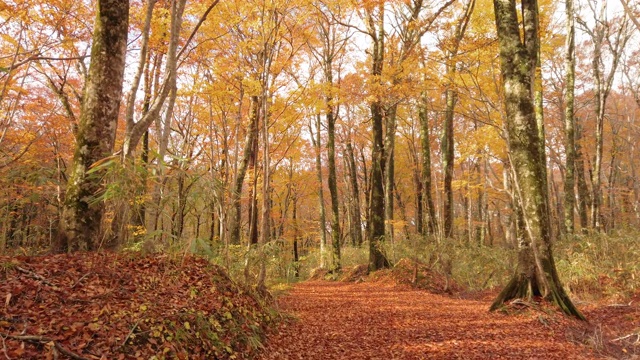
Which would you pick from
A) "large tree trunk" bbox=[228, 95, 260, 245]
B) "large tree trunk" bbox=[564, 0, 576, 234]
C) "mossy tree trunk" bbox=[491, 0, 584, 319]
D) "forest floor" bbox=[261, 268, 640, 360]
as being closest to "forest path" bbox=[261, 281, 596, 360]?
"forest floor" bbox=[261, 268, 640, 360]

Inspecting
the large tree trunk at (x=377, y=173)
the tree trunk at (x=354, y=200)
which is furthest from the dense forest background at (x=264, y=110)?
the tree trunk at (x=354, y=200)

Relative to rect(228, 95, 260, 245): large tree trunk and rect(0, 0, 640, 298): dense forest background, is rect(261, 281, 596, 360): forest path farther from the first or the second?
rect(228, 95, 260, 245): large tree trunk

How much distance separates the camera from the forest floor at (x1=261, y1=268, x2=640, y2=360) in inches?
173

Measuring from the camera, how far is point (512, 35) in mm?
6605

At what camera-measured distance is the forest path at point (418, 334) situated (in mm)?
4375

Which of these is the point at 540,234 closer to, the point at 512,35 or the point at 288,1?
the point at 512,35

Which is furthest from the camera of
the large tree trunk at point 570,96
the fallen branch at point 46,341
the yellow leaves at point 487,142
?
the yellow leaves at point 487,142

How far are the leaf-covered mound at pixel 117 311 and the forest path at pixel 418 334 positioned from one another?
0.77 metres

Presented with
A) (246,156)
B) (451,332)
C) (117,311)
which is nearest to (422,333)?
(451,332)

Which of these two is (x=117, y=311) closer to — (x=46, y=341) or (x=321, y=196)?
(x=46, y=341)

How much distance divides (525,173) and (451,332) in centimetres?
313

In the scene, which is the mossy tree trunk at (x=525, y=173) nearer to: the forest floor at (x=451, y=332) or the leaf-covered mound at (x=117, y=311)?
the forest floor at (x=451, y=332)

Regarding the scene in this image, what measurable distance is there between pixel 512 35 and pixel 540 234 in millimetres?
3647

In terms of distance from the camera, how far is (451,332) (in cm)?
517
